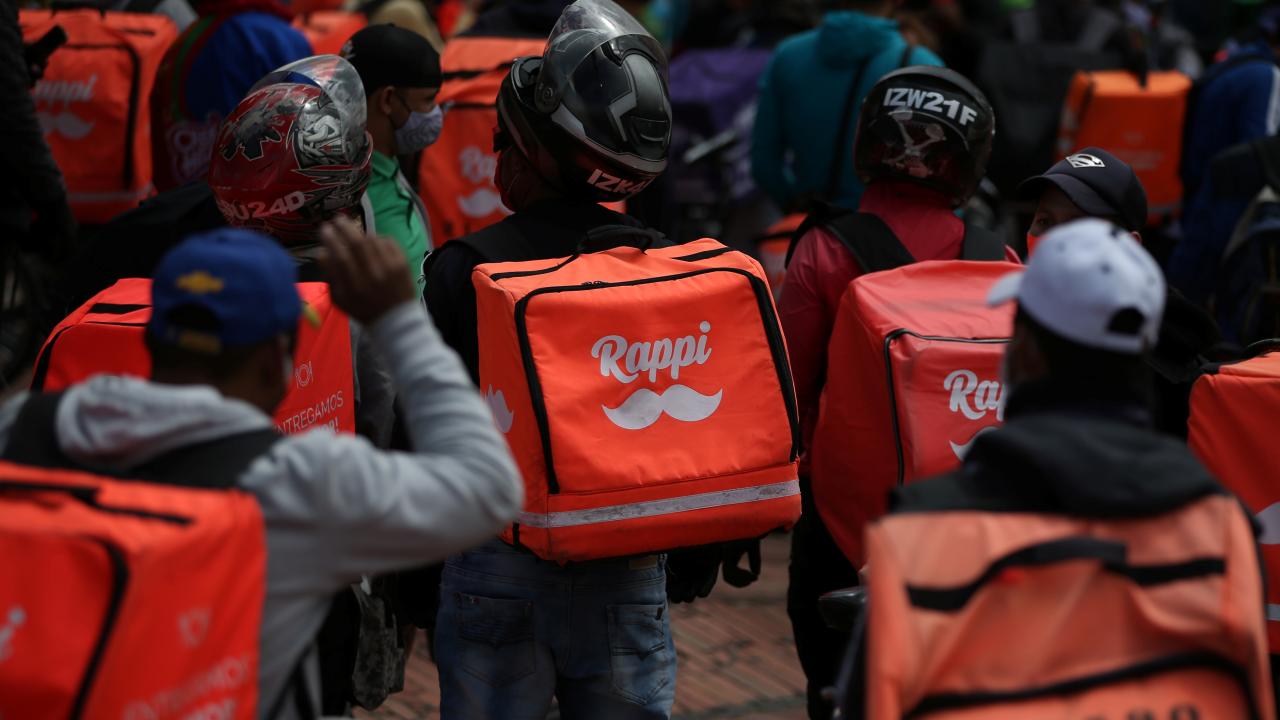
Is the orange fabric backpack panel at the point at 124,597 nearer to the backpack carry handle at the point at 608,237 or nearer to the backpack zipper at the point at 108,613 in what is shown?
the backpack zipper at the point at 108,613

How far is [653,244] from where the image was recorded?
338 cm

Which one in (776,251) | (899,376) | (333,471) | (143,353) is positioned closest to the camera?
(333,471)

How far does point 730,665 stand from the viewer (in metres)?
5.64

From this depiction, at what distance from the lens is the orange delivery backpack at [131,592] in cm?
195

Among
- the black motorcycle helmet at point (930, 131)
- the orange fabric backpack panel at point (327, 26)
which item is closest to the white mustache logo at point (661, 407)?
the black motorcycle helmet at point (930, 131)

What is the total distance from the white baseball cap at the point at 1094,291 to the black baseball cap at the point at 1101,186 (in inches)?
55.4

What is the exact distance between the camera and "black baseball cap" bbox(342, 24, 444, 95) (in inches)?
173

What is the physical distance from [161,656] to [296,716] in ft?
1.29

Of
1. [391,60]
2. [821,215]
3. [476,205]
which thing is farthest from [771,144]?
[821,215]

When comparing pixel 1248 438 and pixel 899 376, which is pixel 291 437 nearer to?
pixel 899 376

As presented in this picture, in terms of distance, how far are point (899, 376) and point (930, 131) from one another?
Result: 0.82m

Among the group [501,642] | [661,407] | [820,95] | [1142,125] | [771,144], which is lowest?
[1142,125]

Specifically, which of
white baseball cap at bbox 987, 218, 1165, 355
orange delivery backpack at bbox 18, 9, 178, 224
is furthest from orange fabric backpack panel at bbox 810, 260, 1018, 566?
orange delivery backpack at bbox 18, 9, 178, 224

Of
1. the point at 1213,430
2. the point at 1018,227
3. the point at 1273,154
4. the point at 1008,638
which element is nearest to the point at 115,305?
the point at 1008,638
